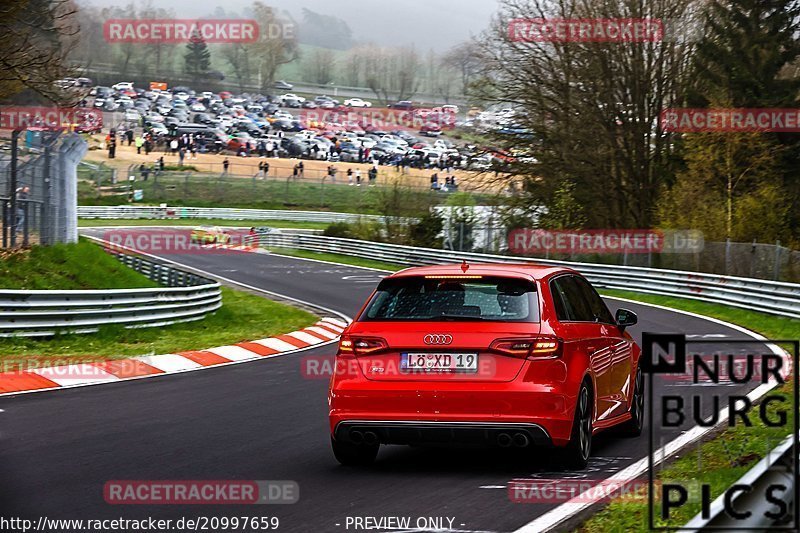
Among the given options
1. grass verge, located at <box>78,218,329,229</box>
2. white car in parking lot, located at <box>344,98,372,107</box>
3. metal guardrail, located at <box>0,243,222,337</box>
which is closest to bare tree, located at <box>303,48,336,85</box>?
white car in parking lot, located at <box>344,98,372,107</box>

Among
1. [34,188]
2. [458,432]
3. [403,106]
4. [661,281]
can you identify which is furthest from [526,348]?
[403,106]

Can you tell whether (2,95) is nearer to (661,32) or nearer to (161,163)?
(661,32)

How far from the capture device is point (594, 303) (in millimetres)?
10227

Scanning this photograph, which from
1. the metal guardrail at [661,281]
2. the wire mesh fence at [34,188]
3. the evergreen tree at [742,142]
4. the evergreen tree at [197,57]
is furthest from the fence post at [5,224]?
the evergreen tree at [197,57]

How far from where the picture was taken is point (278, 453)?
9.45 metres

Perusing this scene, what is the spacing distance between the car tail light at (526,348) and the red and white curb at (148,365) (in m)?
6.98

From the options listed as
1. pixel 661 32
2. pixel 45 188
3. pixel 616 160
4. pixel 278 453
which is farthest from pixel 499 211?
pixel 278 453

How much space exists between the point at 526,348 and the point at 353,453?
1552mm

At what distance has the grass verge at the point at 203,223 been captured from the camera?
70.8 meters

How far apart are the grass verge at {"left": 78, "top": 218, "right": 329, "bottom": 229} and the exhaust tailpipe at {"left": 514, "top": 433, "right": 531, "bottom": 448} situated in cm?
6249

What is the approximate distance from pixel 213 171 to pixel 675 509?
275 ft

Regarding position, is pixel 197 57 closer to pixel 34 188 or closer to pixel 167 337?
pixel 34 188

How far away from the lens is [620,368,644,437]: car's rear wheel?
415 inches

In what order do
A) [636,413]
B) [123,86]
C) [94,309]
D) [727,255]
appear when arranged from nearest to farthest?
1. [636,413]
2. [94,309]
3. [727,255]
4. [123,86]
